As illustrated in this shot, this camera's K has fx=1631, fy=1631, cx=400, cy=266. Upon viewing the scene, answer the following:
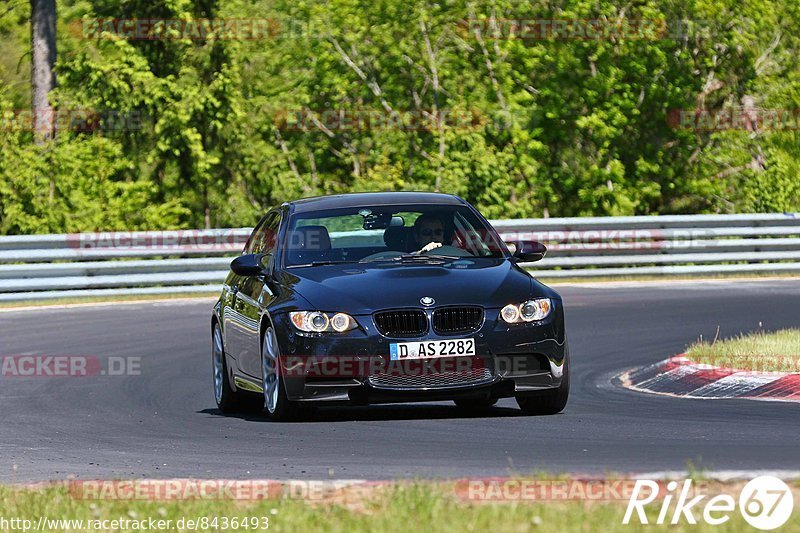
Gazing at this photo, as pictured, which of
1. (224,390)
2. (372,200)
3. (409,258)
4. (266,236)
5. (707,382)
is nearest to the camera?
(409,258)

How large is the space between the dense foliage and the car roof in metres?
19.0

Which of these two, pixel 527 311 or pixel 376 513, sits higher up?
pixel 376 513

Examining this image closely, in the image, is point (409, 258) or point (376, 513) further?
point (409, 258)

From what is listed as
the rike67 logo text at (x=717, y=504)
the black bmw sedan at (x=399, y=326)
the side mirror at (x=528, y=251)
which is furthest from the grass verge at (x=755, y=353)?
the rike67 logo text at (x=717, y=504)

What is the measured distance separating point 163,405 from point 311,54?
24803mm

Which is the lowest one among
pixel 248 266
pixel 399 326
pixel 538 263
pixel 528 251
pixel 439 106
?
pixel 538 263

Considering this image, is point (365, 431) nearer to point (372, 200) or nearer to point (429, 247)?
point (429, 247)

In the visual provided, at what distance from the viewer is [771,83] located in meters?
36.7

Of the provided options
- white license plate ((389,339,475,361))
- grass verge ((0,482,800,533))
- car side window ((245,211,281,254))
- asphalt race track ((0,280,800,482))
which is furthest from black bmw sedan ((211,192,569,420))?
grass verge ((0,482,800,533))

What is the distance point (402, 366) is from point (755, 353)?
4402mm

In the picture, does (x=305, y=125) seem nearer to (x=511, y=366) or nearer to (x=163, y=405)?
(x=163, y=405)

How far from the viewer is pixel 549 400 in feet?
35.6

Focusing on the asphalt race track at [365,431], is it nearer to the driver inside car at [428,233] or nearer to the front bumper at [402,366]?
the front bumper at [402,366]

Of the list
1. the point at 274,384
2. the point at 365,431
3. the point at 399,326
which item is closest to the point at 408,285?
the point at 399,326
